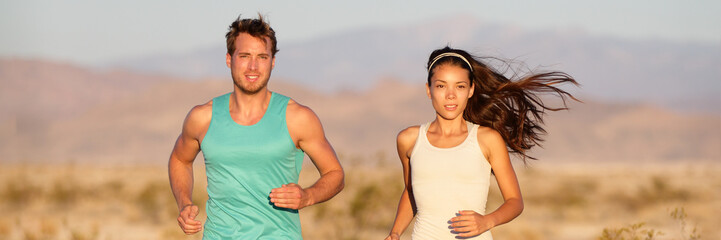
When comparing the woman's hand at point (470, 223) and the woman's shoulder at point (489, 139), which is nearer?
the woman's hand at point (470, 223)

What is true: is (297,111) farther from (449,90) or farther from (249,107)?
(449,90)

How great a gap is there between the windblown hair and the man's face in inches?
1.2

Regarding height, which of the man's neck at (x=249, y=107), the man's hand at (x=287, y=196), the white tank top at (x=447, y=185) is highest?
the man's neck at (x=249, y=107)

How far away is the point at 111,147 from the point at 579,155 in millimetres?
40500

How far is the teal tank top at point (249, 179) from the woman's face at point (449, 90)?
2.81ft

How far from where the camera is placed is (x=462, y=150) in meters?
5.42

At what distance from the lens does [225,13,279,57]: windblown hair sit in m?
5.71

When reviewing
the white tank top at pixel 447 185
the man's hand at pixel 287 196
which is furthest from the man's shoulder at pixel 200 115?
the white tank top at pixel 447 185

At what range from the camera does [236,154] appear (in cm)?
550

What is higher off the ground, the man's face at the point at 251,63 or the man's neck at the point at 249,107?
the man's face at the point at 251,63

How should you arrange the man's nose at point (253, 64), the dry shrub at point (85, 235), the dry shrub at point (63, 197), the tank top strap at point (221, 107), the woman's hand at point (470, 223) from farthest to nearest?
the dry shrub at point (63, 197)
the dry shrub at point (85, 235)
the tank top strap at point (221, 107)
the man's nose at point (253, 64)
the woman's hand at point (470, 223)

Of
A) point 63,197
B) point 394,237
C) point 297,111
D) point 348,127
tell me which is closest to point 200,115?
point 297,111

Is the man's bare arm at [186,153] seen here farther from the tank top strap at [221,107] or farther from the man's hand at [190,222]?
the man's hand at [190,222]

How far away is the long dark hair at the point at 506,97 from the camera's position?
5.75 metres
